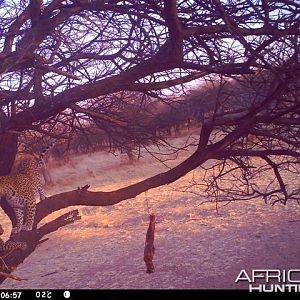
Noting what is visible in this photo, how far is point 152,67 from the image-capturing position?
14.4 ft

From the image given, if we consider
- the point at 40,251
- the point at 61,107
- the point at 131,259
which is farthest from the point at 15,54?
the point at 40,251

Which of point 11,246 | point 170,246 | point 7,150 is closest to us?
point 11,246

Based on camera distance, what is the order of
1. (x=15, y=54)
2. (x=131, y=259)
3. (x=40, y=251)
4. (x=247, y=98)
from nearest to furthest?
(x=15, y=54)
(x=247, y=98)
(x=131, y=259)
(x=40, y=251)

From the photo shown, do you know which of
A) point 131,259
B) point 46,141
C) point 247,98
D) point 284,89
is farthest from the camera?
point 131,259

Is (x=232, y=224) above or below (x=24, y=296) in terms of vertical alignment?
below

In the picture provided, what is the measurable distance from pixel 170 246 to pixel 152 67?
6529 millimetres

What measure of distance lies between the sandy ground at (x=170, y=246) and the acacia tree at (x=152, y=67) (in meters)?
2.51

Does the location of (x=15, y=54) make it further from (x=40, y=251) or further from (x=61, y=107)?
(x=40, y=251)

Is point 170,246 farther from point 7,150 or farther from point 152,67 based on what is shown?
point 152,67

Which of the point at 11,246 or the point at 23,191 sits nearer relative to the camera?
the point at 11,246

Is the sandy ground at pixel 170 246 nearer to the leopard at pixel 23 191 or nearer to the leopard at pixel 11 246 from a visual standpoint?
the leopard at pixel 23 191

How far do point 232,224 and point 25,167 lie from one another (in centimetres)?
536

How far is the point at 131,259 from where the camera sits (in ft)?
31.5

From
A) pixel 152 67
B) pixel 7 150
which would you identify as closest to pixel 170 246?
pixel 7 150
